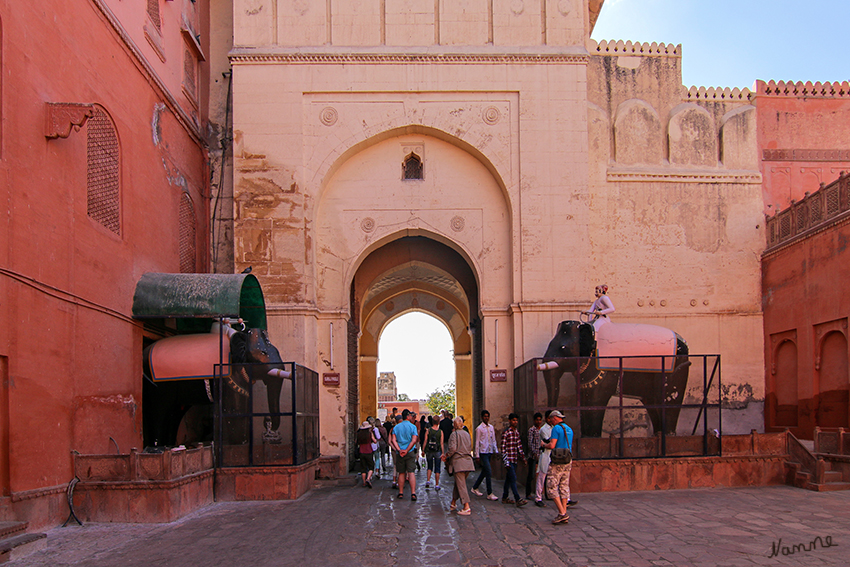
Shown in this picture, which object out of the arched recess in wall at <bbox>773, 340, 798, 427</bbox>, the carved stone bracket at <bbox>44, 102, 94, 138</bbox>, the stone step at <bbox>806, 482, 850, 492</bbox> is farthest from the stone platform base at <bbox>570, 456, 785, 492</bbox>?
the carved stone bracket at <bbox>44, 102, 94, 138</bbox>

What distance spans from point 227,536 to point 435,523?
2.65m

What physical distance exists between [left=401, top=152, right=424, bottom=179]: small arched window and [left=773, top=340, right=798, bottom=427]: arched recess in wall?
8.86 metres

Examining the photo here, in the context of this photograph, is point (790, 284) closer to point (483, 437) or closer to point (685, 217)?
point (685, 217)

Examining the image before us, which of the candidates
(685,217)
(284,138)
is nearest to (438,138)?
(284,138)

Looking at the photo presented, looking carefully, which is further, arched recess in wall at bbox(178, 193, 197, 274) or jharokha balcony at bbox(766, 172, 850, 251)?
arched recess in wall at bbox(178, 193, 197, 274)

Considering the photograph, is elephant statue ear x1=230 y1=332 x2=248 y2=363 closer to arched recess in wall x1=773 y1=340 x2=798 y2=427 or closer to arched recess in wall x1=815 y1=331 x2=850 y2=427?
arched recess in wall x1=815 y1=331 x2=850 y2=427

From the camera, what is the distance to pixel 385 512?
35.3 ft

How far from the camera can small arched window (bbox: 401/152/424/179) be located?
16406 millimetres

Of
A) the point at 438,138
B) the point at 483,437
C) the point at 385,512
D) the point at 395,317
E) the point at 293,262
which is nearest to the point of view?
the point at 385,512

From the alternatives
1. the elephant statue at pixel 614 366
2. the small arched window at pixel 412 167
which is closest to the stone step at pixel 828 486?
the elephant statue at pixel 614 366

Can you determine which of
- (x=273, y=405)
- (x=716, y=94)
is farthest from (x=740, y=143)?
(x=273, y=405)

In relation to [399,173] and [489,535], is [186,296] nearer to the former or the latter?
[399,173]

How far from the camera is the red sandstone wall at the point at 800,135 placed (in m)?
17.5

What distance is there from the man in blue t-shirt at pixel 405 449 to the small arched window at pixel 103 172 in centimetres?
552
